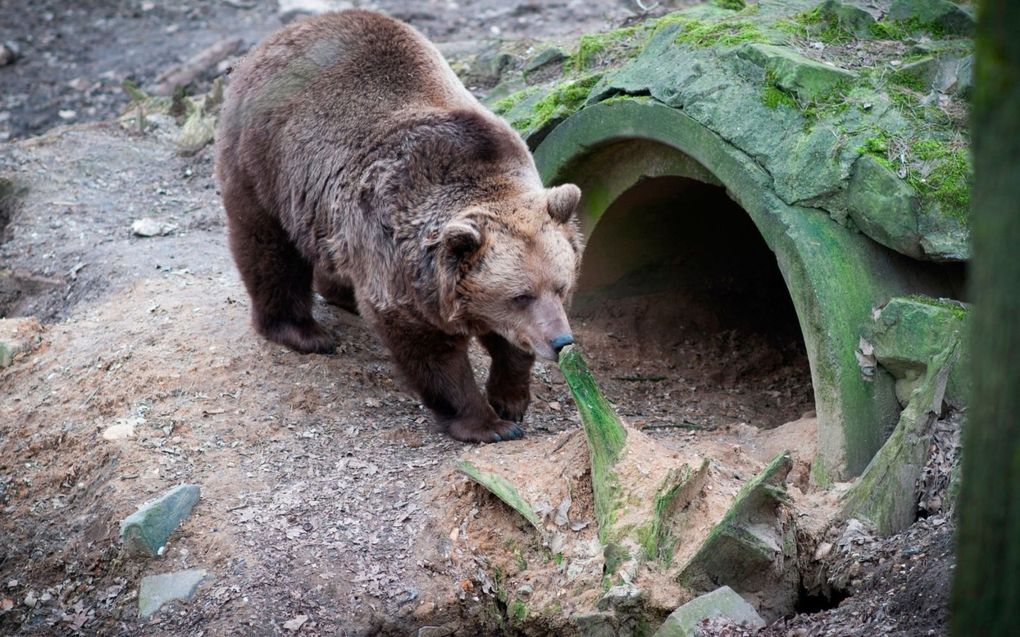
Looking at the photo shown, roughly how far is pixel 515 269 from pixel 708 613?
192cm

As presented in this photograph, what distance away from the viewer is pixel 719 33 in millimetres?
6098

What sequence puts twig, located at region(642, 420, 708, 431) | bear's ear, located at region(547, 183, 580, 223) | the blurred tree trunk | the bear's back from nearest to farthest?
the blurred tree trunk, bear's ear, located at region(547, 183, 580, 223), the bear's back, twig, located at region(642, 420, 708, 431)

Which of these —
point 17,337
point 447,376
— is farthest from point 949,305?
point 17,337

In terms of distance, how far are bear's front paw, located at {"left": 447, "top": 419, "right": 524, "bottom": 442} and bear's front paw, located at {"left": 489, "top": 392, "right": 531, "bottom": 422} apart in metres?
0.24

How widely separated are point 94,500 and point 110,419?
71cm

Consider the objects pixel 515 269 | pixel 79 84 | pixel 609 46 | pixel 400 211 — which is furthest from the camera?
pixel 79 84

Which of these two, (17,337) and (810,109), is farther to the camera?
(17,337)

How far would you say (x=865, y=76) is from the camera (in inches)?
215

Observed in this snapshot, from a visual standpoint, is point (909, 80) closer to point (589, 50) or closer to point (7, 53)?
point (589, 50)

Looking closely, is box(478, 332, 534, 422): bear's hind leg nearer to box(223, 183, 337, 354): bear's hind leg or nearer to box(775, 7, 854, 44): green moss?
box(223, 183, 337, 354): bear's hind leg

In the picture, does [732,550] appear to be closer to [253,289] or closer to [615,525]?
[615,525]

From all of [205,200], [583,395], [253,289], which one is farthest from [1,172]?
[583,395]

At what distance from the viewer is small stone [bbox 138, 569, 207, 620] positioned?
4.65 metres

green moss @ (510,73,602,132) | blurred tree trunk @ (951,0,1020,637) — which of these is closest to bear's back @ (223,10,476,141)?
green moss @ (510,73,602,132)
